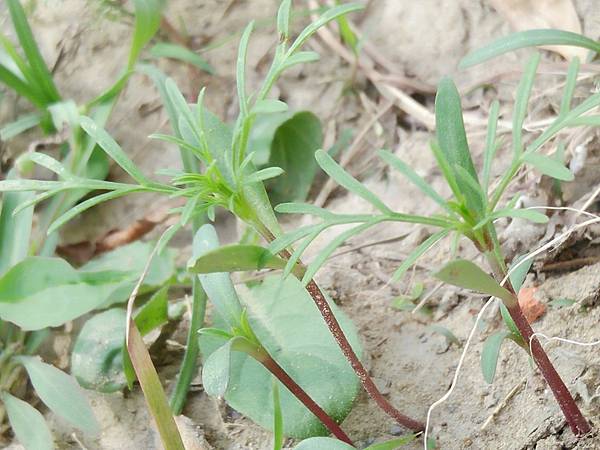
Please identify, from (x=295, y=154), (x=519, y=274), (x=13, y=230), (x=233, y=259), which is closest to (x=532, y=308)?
(x=519, y=274)

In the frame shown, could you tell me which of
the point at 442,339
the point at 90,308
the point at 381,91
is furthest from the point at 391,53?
the point at 90,308

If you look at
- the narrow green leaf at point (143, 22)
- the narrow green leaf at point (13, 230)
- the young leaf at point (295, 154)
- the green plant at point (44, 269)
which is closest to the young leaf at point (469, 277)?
the green plant at point (44, 269)

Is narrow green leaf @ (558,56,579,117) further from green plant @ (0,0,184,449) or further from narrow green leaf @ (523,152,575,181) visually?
green plant @ (0,0,184,449)

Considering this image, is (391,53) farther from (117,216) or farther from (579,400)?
(579,400)

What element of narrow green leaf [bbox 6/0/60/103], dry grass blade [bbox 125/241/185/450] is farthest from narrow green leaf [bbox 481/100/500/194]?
narrow green leaf [bbox 6/0/60/103]

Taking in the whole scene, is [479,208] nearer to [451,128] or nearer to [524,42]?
[451,128]

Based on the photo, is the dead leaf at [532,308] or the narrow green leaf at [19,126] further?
the narrow green leaf at [19,126]

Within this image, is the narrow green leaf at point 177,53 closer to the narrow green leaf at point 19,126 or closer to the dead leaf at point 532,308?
the narrow green leaf at point 19,126

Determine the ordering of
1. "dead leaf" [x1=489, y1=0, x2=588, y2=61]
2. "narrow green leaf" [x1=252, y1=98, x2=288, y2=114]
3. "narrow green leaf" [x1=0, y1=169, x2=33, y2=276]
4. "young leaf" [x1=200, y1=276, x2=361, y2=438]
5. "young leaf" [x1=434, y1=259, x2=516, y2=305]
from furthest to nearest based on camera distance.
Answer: "dead leaf" [x1=489, y1=0, x2=588, y2=61] < "narrow green leaf" [x1=0, y1=169, x2=33, y2=276] < "young leaf" [x1=200, y1=276, x2=361, y2=438] < "narrow green leaf" [x1=252, y1=98, x2=288, y2=114] < "young leaf" [x1=434, y1=259, x2=516, y2=305]
